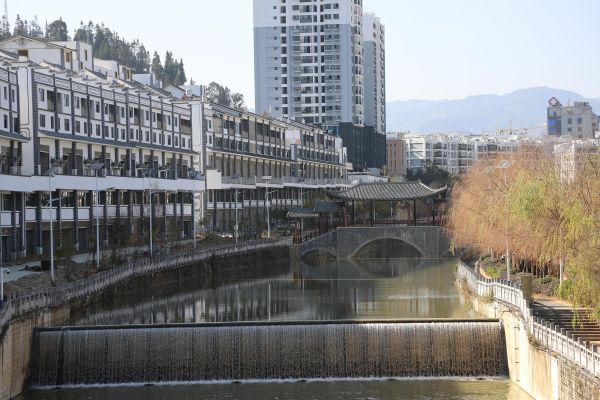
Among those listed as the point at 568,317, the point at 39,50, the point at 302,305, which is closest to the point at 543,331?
the point at 568,317

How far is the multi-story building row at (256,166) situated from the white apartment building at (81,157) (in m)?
6.53

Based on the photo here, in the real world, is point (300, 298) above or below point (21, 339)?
below

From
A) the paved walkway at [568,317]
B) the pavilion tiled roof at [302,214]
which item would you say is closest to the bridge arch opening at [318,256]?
the pavilion tiled roof at [302,214]

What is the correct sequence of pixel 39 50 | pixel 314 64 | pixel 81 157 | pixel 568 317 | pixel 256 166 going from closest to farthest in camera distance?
pixel 568 317 → pixel 81 157 → pixel 39 50 → pixel 256 166 → pixel 314 64

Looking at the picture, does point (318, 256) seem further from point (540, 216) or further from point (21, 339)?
point (21, 339)

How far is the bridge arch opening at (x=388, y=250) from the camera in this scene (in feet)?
329

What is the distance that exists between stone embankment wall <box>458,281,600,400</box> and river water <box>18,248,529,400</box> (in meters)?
0.86

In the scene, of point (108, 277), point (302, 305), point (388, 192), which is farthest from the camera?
point (388, 192)

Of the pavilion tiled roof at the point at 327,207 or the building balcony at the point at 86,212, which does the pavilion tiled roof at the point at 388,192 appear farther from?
the building balcony at the point at 86,212

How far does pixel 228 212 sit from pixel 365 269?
28928 millimetres

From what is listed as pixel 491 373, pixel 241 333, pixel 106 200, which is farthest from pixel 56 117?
pixel 491 373

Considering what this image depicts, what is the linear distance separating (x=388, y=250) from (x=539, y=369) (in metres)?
68.5

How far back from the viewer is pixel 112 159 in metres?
83.6

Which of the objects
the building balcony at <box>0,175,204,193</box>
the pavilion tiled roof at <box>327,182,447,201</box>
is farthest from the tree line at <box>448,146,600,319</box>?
the building balcony at <box>0,175,204,193</box>
